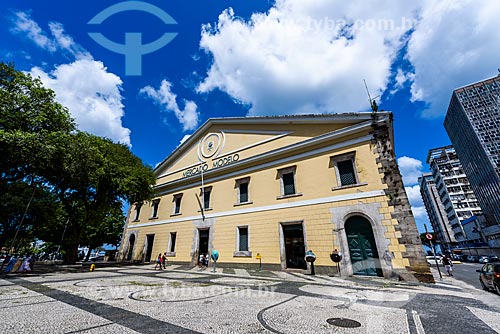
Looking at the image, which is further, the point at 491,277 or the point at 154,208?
the point at 154,208

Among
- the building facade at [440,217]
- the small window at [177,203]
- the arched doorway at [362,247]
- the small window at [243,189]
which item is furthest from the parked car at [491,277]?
the building facade at [440,217]

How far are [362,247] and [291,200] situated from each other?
4704 millimetres

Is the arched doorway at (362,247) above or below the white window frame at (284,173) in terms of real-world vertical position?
below

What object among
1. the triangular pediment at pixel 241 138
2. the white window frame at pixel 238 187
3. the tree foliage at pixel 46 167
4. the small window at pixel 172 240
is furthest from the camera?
the small window at pixel 172 240

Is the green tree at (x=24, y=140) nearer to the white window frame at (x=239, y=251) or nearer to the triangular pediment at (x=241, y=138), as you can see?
the triangular pediment at (x=241, y=138)

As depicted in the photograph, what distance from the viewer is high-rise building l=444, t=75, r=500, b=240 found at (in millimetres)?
55719

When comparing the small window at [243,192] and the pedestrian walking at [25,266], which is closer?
the pedestrian walking at [25,266]

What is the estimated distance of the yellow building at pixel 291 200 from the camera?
1094 cm

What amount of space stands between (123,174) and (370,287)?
17.8 m

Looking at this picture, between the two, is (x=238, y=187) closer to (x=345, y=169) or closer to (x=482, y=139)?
(x=345, y=169)

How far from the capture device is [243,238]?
15.6 metres

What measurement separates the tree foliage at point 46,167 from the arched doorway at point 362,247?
16130 millimetres

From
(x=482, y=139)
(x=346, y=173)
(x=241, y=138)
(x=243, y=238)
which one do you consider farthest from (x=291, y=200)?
(x=482, y=139)

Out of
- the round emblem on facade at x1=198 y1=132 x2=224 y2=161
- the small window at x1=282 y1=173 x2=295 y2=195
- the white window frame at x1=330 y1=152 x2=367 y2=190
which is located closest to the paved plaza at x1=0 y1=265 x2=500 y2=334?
the white window frame at x1=330 y1=152 x2=367 y2=190
